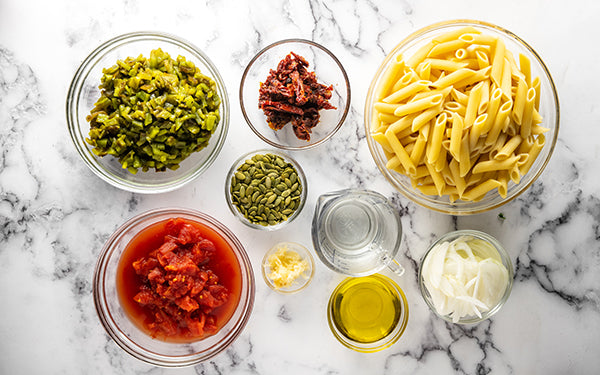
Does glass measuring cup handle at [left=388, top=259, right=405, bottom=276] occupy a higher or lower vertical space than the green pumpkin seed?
lower

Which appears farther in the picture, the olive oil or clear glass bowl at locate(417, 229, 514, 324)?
the olive oil

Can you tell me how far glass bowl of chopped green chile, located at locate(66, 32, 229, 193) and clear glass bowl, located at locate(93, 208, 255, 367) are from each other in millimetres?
132

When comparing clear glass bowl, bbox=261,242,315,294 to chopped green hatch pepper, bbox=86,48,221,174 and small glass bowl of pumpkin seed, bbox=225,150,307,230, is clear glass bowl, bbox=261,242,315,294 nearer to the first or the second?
small glass bowl of pumpkin seed, bbox=225,150,307,230

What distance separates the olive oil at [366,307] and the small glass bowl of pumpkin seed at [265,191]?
0.40 m

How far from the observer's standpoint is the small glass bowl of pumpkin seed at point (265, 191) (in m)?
1.98

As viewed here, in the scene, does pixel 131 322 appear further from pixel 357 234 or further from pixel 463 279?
pixel 463 279

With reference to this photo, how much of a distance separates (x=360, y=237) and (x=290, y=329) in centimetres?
50

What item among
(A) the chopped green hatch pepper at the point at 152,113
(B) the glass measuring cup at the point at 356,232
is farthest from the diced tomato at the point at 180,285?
(B) the glass measuring cup at the point at 356,232

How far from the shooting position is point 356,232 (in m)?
2.04

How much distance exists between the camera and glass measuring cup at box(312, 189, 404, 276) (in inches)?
76.9

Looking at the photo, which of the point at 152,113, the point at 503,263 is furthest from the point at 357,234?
the point at 152,113

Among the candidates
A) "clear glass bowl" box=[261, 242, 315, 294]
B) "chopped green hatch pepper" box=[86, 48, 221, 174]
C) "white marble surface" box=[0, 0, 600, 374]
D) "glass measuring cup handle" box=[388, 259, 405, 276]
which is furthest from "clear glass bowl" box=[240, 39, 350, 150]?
"glass measuring cup handle" box=[388, 259, 405, 276]

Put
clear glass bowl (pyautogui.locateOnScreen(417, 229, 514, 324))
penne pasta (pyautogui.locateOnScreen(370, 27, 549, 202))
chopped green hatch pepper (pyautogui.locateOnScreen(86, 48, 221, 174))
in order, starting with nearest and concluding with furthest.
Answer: penne pasta (pyautogui.locateOnScreen(370, 27, 549, 202)) < chopped green hatch pepper (pyautogui.locateOnScreen(86, 48, 221, 174)) < clear glass bowl (pyautogui.locateOnScreen(417, 229, 514, 324))

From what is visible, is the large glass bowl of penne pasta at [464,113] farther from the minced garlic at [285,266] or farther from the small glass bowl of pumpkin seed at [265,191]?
the minced garlic at [285,266]
